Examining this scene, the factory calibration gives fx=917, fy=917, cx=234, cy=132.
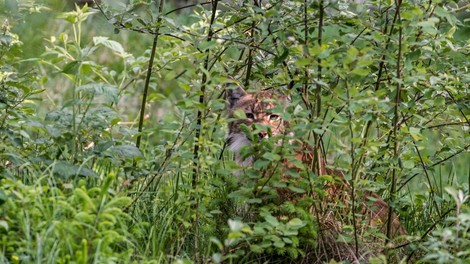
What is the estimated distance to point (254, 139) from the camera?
409cm

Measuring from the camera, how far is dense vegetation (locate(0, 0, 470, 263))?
3.78 metres

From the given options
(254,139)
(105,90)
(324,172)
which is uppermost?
(105,90)

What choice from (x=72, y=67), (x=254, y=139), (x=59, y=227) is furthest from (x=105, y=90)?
(x=59, y=227)

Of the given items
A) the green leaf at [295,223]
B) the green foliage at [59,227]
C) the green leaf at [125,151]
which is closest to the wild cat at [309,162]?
the green leaf at [295,223]

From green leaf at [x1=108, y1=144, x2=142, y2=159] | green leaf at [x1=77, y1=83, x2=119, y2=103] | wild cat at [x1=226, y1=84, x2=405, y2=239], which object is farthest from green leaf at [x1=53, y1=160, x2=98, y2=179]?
wild cat at [x1=226, y1=84, x2=405, y2=239]

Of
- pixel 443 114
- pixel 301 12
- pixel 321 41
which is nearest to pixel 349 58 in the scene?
pixel 321 41

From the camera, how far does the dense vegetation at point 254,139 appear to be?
378 centimetres

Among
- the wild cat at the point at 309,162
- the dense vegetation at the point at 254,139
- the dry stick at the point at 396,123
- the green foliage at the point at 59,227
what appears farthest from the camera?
the wild cat at the point at 309,162

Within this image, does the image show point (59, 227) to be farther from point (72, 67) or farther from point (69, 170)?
point (72, 67)

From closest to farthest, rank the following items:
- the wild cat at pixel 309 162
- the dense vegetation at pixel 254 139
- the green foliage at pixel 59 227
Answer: the green foliage at pixel 59 227 < the dense vegetation at pixel 254 139 < the wild cat at pixel 309 162

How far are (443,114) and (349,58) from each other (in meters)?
1.34

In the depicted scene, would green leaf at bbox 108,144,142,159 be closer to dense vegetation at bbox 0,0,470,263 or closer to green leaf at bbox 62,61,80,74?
dense vegetation at bbox 0,0,470,263

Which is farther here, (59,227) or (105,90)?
(105,90)

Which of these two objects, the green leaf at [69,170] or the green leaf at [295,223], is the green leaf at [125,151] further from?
the green leaf at [295,223]
